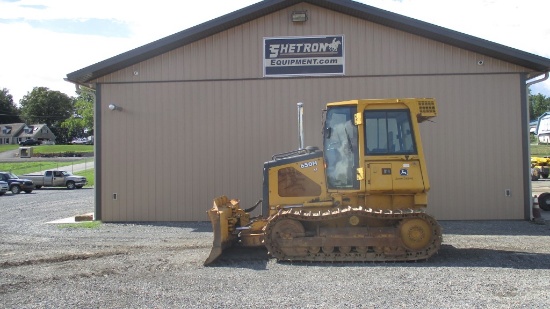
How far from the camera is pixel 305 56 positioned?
1502 cm

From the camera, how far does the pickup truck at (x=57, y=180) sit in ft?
122

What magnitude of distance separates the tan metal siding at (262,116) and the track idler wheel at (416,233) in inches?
243

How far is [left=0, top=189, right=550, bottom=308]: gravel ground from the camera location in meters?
6.61

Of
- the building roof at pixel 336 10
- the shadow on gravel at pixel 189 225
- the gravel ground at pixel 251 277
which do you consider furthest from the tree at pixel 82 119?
the gravel ground at pixel 251 277

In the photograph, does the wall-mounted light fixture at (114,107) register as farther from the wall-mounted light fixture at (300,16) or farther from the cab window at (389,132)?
the cab window at (389,132)

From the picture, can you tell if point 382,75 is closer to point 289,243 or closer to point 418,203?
point 418,203

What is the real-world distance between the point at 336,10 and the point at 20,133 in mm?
102377

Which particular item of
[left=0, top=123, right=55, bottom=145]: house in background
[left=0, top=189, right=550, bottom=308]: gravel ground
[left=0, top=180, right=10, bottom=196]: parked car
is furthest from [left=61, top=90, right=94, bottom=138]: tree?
[left=0, top=189, right=550, bottom=308]: gravel ground

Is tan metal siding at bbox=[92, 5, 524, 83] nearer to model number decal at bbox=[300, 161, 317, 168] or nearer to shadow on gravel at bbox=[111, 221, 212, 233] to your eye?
shadow on gravel at bbox=[111, 221, 212, 233]

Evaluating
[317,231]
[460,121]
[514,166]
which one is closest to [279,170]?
[317,231]

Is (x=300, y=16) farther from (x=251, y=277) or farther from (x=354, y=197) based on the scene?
(x=251, y=277)

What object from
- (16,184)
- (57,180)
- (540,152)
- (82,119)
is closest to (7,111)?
(82,119)

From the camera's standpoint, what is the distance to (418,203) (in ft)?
30.0

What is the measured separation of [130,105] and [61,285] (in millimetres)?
8562
